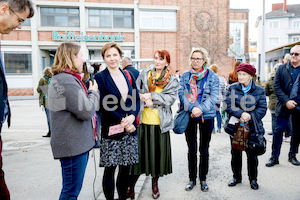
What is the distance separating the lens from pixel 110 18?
24344 millimetres

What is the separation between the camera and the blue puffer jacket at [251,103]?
370 cm

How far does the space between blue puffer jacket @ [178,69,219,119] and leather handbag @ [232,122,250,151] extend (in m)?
0.45

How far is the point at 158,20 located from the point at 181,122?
22.9 m

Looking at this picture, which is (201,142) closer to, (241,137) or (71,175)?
(241,137)

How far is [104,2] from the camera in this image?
23734 millimetres

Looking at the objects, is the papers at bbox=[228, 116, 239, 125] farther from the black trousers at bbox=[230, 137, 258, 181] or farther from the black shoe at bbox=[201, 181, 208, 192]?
the black shoe at bbox=[201, 181, 208, 192]

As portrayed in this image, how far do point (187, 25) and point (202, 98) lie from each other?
919 inches

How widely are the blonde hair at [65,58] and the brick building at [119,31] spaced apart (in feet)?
72.3

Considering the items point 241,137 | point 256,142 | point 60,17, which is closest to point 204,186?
point 241,137

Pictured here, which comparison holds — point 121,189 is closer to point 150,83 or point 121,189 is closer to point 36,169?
point 150,83

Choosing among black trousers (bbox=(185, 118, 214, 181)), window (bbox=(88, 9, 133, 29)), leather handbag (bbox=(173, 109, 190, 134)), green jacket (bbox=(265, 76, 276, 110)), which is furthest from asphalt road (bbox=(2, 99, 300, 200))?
window (bbox=(88, 9, 133, 29))

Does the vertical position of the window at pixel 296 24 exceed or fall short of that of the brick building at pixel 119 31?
it exceeds it

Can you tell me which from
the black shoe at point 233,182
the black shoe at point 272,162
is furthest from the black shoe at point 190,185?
the black shoe at point 272,162

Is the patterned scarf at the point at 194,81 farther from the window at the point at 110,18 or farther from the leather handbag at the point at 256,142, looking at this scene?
the window at the point at 110,18
